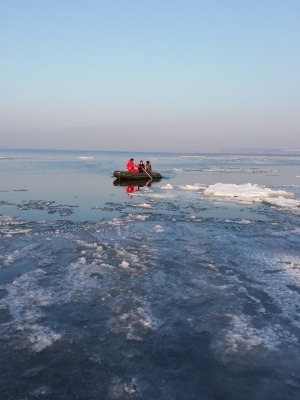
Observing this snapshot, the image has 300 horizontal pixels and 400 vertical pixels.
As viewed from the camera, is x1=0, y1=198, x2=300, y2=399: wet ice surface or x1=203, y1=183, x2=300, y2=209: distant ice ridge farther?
x1=203, y1=183, x2=300, y2=209: distant ice ridge

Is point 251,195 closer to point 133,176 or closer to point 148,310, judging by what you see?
point 133,176

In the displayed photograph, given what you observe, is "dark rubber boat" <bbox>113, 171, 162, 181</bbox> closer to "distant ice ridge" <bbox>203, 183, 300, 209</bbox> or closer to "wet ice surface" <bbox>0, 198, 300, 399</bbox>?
"distant ice ridge" <bbox>203, 183, 300, 209</bbox>

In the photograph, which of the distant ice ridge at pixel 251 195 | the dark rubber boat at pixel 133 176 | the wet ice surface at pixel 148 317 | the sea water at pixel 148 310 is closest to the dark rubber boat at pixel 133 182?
the dark rubber boat at pixel 133 176

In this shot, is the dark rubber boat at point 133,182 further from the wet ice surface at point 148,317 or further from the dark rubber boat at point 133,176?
the wet ice surface at point 148,317

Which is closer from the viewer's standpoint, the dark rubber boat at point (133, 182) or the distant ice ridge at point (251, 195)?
the distant ice ridge at point (251, 195)

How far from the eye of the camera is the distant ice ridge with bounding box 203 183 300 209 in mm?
18312

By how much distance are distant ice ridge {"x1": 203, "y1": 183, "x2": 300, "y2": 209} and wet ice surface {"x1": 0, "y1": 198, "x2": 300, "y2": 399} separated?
Answer: 300 inches

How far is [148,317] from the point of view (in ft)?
19.2

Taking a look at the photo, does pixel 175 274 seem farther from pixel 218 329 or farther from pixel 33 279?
pixel 33 279

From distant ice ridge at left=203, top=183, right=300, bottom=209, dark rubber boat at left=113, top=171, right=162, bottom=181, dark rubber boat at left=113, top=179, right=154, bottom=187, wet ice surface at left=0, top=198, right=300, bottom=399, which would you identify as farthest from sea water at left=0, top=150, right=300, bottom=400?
dark rubber boat at left=113, top=171, right=162, bottom=181

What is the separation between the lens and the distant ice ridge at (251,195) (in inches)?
721

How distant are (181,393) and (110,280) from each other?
11.8 ft

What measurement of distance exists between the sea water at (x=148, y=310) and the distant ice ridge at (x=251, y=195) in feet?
17.6

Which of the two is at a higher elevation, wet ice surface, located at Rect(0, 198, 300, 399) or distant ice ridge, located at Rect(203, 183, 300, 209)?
distant ice ridge, located at Rect(203, 183, 300, 209)
